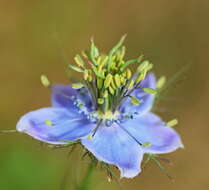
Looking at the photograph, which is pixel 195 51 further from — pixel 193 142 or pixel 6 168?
pixel 6 168

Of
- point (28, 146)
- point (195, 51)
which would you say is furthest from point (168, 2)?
point (28, 146)

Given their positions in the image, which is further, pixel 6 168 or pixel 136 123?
pixel 6 168

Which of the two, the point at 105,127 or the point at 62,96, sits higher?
the point at 62,96

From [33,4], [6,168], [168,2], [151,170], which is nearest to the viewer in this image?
[6,168]

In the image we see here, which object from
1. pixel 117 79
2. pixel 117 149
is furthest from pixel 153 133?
pixel 117 79

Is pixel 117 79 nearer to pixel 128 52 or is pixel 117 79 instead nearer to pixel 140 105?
pixel 140 105
